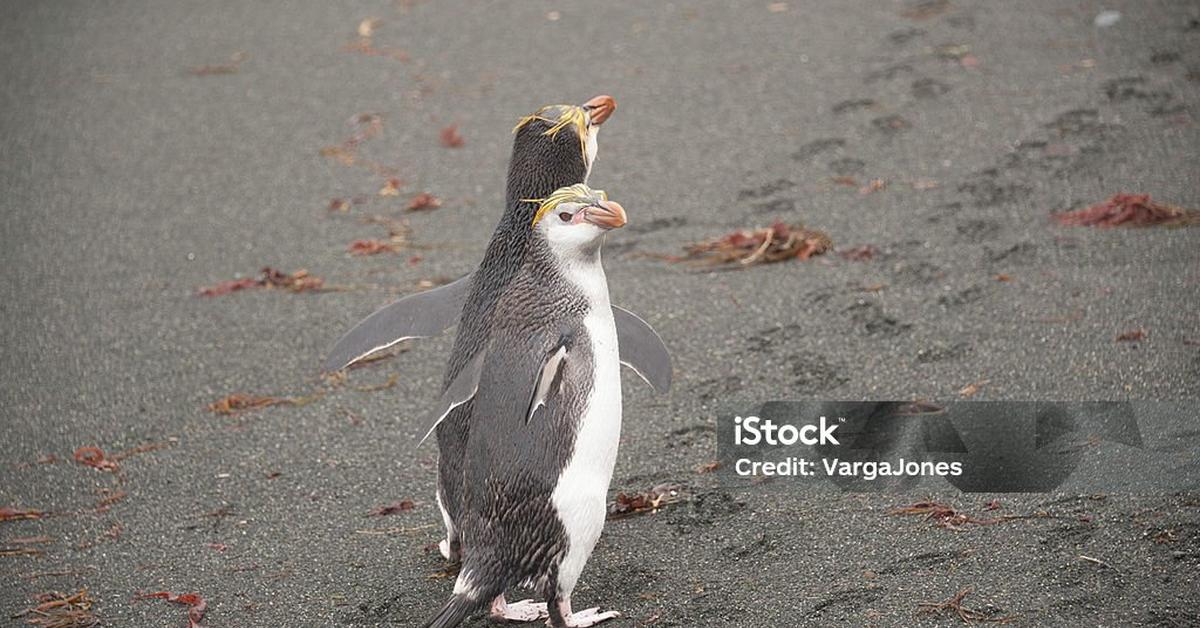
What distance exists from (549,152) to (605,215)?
0.39 metres

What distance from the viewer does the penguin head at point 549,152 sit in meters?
3.01

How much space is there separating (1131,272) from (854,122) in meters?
1.41

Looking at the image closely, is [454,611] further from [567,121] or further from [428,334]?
[567,121]

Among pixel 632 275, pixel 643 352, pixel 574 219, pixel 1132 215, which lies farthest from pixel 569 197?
pixel 1132 215

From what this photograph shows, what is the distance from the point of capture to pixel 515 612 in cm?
292

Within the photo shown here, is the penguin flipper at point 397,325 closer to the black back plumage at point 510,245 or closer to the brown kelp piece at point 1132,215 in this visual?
the black back plumage at point 510,245

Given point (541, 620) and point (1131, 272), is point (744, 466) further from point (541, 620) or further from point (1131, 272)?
point (1131, 272)

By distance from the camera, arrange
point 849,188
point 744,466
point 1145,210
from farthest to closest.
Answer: point 849,188
point 1145,210
point 744,466

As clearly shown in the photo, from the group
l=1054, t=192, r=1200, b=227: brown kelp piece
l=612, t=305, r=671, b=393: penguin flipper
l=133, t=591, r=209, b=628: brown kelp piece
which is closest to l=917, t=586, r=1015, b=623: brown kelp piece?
l=612, t=305, r=671, b=393: penguin flipper

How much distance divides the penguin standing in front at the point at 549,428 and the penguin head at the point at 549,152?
218 mm

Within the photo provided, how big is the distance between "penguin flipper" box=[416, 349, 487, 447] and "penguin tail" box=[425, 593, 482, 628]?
32 cm

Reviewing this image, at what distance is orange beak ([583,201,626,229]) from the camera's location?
8.72 feet

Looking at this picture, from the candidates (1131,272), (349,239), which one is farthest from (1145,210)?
(349,239)

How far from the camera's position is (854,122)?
16.9 ft
